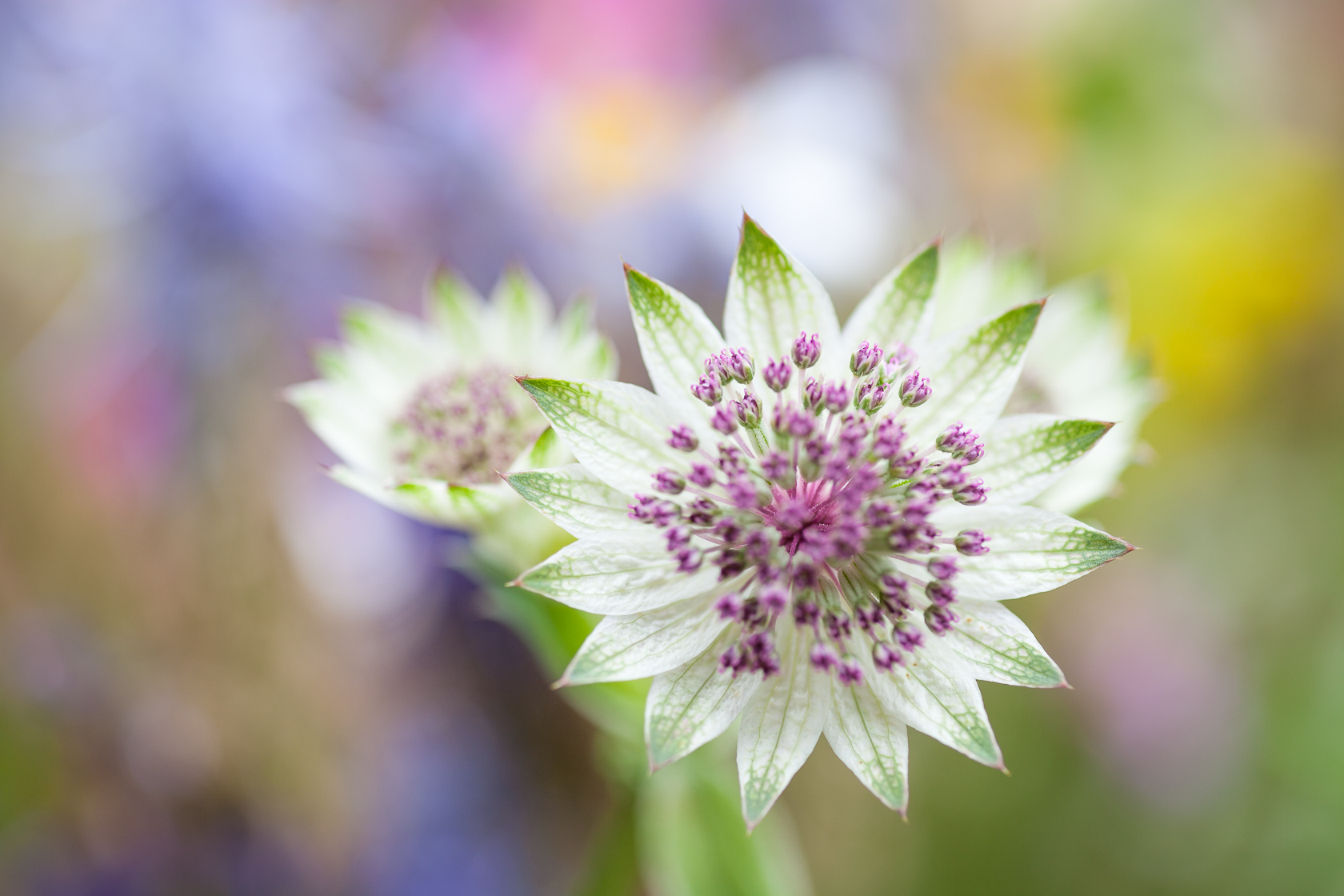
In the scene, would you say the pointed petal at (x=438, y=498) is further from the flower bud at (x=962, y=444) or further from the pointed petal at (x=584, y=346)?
the flower bud at (x=962, y=444)

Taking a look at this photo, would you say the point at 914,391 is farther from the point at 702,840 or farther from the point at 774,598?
the point at 702,840

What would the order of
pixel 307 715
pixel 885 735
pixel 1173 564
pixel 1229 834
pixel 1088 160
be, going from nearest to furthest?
pixel 885 735
pixel 307 715
pixel 1229 834
pixel 1173 564
pixel 1088 160

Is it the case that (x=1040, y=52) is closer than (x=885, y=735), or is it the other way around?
(x=885, y=735)

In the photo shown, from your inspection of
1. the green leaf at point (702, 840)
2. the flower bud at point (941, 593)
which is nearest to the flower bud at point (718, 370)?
the flower bud at point (941, 593)

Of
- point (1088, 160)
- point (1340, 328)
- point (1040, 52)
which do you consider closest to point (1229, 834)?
point (1340, 328)

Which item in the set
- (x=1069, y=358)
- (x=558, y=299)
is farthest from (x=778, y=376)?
(x=558, y=299)

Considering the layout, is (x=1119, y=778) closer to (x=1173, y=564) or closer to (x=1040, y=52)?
(x=1173, y=564)

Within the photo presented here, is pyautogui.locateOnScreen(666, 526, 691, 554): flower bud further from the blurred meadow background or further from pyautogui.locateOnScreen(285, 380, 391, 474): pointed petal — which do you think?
the blurred meadow background
